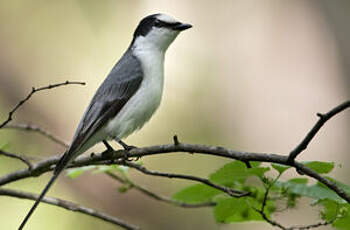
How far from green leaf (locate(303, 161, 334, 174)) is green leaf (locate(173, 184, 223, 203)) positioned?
42cm

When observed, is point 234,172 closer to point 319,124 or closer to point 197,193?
point 197,193

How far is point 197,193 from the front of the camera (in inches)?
84.9

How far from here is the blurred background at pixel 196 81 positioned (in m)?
5.69

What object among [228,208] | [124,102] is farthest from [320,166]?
[124,102]

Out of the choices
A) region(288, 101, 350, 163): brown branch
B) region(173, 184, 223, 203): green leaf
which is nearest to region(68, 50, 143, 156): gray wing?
region(173, 184, 223, 203): green leaf

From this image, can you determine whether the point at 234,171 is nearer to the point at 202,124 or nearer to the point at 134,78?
the point at 134,78

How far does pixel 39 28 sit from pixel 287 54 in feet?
9.79

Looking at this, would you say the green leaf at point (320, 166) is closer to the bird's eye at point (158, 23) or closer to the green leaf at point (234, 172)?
the green leaf at point (234, 172)

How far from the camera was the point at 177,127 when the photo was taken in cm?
618

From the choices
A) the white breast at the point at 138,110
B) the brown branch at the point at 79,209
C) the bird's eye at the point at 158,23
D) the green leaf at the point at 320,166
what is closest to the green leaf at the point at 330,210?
the green leaf at the point at 320,166

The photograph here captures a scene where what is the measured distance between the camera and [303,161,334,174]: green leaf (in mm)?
1816

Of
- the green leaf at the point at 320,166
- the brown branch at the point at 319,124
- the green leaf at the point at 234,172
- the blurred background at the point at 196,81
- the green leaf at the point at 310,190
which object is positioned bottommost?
the blurred background at the point at 196,81

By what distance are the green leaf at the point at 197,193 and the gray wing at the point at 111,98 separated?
1018 millimetres

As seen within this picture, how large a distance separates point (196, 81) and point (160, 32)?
239 cm
